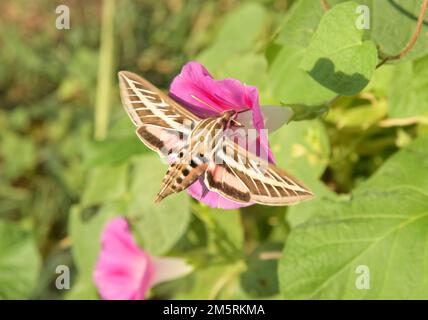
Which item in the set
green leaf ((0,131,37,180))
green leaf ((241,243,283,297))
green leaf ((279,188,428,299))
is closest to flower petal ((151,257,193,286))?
green leaf ((241,243,283,297))

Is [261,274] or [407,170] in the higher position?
[407,170]

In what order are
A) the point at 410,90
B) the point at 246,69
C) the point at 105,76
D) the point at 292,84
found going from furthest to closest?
1. the point at 105,76
2. the point at 246,69
3. the point at 410,90
4. the point at 292,84

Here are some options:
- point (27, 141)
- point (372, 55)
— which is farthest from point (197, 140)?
point (27, 141)

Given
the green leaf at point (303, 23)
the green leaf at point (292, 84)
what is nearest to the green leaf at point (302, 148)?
the green leaf at point (292, 84)

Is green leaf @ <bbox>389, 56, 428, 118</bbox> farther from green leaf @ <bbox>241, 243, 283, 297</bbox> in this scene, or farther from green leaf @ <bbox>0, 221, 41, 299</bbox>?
green leaf @ <bbox>0, 221, 41, 299</bbox>

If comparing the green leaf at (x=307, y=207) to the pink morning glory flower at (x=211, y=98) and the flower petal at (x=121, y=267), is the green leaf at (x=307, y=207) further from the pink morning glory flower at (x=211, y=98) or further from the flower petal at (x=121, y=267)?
the pink morning glory flower at (x=211, y=98)

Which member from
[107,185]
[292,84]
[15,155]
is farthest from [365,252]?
[15,155]

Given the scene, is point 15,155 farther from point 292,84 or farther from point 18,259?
point 292,84
